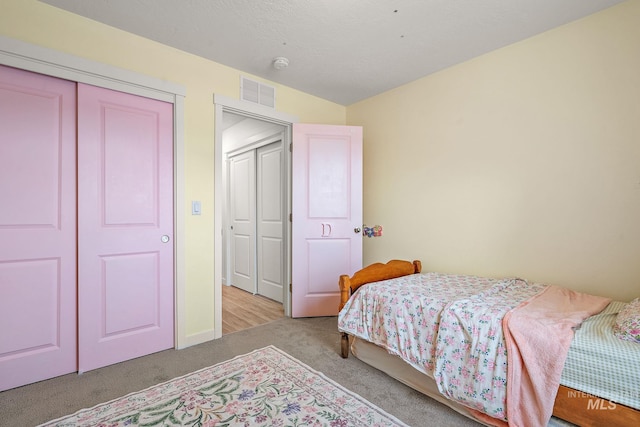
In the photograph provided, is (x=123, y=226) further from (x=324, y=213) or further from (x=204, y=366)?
(x=324, y=213)

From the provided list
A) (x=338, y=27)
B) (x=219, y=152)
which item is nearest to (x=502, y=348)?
(x=338, y=27)

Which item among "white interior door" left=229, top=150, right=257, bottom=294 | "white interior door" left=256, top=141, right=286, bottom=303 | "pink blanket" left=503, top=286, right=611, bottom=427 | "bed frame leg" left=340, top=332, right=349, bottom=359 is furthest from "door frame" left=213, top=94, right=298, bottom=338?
"pink blanket" left=503, top=286, right=611, bottom=427

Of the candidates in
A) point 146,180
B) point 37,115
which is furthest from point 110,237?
point 37,115

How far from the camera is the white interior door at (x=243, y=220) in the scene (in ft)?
14.3

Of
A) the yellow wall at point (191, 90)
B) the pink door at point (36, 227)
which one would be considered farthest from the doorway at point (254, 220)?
the pink door at point (36, 227)

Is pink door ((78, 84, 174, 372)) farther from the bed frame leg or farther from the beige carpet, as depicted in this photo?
the bed frame leg

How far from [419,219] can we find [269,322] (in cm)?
188

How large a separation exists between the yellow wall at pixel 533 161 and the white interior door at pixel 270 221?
1448mm

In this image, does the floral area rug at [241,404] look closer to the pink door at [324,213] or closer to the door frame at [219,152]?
the door frame at [219,152]

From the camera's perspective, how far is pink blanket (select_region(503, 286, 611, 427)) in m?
1.33

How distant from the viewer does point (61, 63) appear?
2.02m

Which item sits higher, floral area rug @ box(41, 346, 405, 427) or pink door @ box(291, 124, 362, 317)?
pink door @ box(291, 124, 362, 317)

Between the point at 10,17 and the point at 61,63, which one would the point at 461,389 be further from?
the point at 10,17

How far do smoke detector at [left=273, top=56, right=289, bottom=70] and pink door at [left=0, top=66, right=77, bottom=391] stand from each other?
153 centimetres
